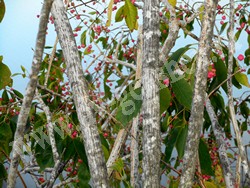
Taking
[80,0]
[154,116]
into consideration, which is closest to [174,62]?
[154,116]

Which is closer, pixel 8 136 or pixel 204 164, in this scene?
pixel 204 164

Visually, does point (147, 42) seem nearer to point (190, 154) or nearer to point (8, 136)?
point (190, 154)

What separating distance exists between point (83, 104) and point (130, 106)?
19 centimetres

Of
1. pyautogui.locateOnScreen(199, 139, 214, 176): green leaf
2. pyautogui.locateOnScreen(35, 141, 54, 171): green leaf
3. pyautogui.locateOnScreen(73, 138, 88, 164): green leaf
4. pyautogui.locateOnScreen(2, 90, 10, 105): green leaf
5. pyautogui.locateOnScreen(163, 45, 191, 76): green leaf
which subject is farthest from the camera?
pyautogui.locateOnScreen(2, 90, 10, 105): green leaf

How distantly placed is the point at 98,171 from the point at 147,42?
0.29 meters

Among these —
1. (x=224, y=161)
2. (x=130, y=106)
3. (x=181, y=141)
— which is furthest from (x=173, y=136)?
(x=130, y=106)

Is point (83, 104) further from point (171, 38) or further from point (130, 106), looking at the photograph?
point (171, 38)

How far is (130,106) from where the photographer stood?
1081 mm

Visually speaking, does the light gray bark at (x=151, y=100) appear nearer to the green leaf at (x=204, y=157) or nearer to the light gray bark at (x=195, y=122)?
the light gray bark at (x=195, y=122)

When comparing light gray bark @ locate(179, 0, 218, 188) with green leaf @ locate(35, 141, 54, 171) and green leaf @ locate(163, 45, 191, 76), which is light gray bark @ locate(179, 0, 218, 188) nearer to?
green leaf @ locate(163, 45, 191, 76)

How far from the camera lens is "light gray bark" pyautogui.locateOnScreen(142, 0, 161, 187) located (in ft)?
2.85

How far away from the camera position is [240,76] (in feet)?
4.45

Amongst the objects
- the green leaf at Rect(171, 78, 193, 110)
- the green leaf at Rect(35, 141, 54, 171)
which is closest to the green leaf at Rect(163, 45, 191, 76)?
the green leaf at Rect(171, 78, 193, 110)

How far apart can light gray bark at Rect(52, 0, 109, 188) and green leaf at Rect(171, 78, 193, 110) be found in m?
0.29
